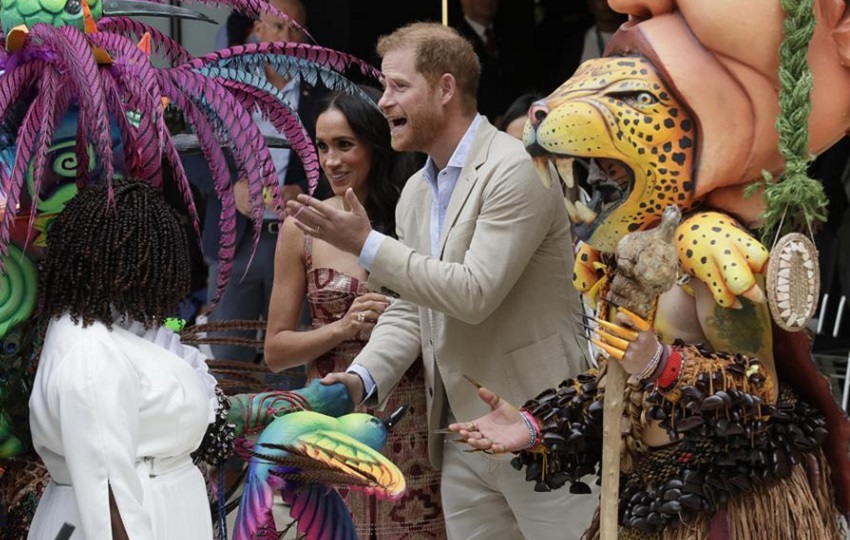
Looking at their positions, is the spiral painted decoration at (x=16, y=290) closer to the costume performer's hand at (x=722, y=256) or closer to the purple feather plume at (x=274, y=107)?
the purple feather plume at (x=274, y=107)

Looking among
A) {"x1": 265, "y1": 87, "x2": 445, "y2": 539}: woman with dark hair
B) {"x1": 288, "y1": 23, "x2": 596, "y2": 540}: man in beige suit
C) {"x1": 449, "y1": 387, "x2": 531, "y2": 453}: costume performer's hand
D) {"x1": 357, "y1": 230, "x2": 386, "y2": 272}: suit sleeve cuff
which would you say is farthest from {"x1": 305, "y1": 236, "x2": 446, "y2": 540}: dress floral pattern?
{"x1": 449, "y1": 387, "x2": 531, "y2": 453}: costume performer's hand

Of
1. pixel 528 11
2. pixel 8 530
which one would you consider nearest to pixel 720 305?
pixel 8 530

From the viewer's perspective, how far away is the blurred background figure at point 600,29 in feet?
21.8

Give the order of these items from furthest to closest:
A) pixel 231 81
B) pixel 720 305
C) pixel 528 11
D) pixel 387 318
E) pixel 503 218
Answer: pixel 528 11
pixel 387 318
pixel 503 218
pixel 231 81
pixel 720 305

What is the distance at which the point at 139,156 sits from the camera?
350 centimetres

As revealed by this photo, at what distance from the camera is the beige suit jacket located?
4.14 metres

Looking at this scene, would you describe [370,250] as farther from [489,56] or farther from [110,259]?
[489,56]

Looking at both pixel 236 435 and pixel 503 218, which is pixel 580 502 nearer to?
pixel 503 218

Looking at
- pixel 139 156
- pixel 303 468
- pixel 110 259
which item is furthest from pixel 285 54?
pixel 303 468

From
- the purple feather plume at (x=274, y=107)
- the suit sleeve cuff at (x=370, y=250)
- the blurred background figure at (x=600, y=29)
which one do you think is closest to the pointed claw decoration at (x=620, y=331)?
the purple feather plume at (x=274, y=107)

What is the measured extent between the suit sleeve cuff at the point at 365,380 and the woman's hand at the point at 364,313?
0.33 metres

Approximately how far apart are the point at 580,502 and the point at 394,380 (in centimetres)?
62

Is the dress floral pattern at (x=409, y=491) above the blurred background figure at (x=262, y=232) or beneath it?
beneath

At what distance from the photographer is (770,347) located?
3453 millimetres
